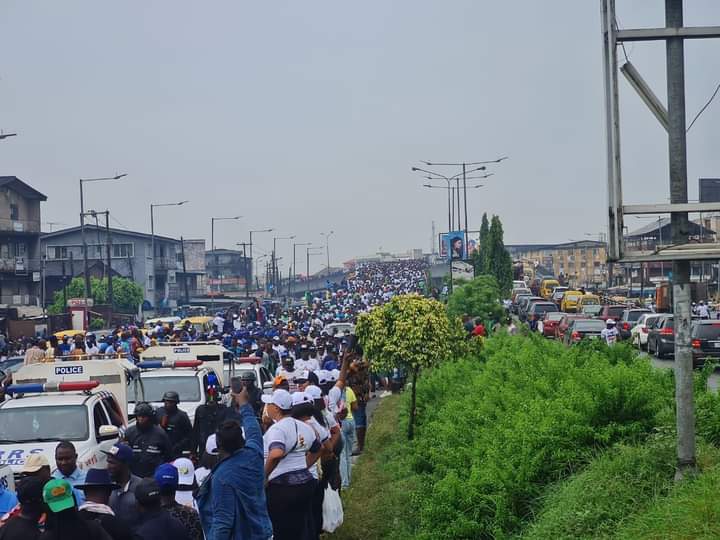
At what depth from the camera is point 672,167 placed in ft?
26.2

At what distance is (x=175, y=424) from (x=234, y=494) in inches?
272

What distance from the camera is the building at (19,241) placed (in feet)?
225

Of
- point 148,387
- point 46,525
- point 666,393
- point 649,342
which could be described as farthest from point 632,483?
point 649,342

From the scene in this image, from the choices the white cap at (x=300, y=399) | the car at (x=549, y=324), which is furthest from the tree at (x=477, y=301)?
the white cap at (x=300, y=399)

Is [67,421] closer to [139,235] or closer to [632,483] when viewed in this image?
[632,483]

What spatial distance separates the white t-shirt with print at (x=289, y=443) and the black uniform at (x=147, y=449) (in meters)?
1.43

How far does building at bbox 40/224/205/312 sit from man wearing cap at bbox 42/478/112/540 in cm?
7247

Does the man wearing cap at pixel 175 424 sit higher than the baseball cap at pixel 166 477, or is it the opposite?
the baseball cap at pixel 166 477

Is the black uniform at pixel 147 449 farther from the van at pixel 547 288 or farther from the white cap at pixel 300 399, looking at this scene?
the van at pixel 547 288

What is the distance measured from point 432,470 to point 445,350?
401 centimetres

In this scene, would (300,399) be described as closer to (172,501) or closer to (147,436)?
(172,501)

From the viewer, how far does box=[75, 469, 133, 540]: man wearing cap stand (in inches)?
263

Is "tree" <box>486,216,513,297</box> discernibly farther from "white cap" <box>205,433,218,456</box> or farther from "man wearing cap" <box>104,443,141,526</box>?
"man wearing cap" <box>104,443,141,526</box>

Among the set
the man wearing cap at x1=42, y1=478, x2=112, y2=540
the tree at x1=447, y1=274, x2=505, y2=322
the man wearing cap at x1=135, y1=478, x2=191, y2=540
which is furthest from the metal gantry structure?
the tree at x1=447, y1=274, x2=505, y2=322
